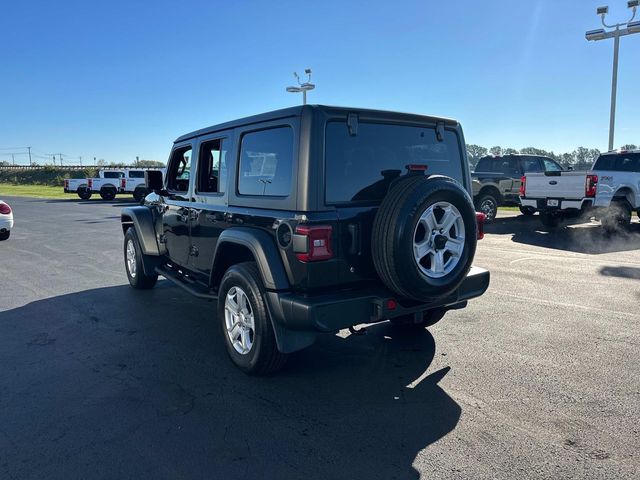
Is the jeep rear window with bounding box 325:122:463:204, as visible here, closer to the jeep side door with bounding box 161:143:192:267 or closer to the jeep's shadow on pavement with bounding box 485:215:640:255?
the jeep side door with bounding box 161:143:192:267

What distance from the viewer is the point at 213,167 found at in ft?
16.0

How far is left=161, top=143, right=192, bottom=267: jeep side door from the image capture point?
16.9 feet

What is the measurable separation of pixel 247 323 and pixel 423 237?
1.53m

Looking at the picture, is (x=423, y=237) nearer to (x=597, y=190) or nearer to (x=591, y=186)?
(x=591, y=186)

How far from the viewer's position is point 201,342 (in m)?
4.62

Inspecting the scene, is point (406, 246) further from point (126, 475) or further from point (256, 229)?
point (126, 475)

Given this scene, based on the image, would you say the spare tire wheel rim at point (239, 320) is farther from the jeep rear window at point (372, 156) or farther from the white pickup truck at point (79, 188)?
the white pickup truck at point (79, 188)

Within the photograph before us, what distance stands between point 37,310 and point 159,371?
2.71 m

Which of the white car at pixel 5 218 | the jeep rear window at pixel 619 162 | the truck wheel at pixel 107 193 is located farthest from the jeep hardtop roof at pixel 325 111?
the truck wheel at pixel 107 193

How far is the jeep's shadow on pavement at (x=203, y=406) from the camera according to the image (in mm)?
2729

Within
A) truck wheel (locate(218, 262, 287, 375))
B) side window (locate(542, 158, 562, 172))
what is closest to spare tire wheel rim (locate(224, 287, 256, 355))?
truck wheel (locate(218, 262, 287, 375))

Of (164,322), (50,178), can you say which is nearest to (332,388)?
(164,322)

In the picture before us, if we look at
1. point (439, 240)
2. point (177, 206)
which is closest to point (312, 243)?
point (439, 240)

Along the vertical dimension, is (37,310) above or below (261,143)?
below
